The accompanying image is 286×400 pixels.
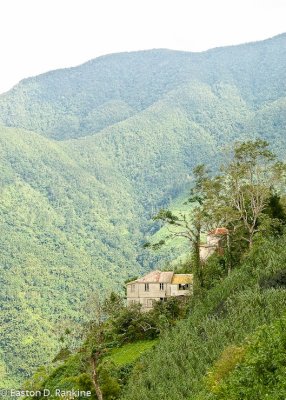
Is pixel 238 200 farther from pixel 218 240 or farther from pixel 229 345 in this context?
pixel 229 345

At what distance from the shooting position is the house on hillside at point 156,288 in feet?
185

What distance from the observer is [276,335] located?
2272 cm

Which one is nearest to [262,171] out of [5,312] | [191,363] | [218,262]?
[218,262]

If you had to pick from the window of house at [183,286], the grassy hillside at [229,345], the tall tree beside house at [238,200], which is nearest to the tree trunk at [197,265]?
the tall tree beside house at [238,200]

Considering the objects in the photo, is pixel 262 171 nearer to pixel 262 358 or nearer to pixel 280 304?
pixel 280 304

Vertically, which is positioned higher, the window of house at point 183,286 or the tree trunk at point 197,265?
the tree trunk at point 197,265

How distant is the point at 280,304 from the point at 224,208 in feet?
57.4

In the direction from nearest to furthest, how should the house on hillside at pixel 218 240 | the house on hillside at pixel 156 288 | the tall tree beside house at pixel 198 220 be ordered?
the tall tree beside house at pixel 198 220 → the house on hillside at pixel 218 240 → the house on hillside at pixel 156 288

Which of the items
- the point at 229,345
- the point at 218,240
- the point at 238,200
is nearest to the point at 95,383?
the point at 229,345

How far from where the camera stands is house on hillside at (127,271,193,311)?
5638 cm

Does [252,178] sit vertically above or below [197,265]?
above

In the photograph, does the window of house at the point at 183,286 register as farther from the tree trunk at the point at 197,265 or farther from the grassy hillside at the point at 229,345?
the grassy hillside at the point at 229,345

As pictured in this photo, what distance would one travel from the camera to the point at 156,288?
187 feet

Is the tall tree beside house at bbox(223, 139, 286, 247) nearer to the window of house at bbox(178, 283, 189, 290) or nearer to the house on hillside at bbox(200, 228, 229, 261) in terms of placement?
the house on hillside at bbox(200, 228, 229, 261)
